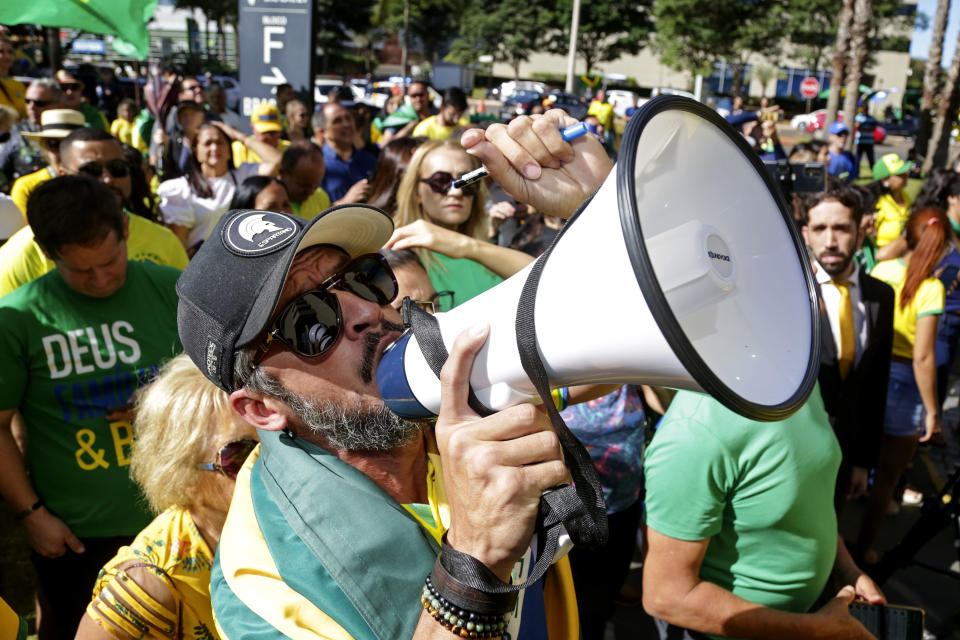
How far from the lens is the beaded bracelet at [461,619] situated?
1.02 m

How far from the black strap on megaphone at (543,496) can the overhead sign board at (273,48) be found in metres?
5.57

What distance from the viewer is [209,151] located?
5.01m

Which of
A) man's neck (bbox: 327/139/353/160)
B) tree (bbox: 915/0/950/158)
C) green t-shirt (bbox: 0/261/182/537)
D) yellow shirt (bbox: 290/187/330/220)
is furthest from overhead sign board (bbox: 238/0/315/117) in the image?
tree (bbox: 915/0/950/158)

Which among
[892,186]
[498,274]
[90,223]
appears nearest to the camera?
[90,223]

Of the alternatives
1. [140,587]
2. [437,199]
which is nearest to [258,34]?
[437,199]

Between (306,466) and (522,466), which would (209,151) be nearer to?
(306,466)

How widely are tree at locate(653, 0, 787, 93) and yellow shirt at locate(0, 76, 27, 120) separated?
38.0m

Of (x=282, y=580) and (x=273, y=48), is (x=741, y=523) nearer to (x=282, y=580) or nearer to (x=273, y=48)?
(x=282, y=580)

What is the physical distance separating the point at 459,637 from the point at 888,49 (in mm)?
69221

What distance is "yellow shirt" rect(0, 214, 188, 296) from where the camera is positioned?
3.01 metres

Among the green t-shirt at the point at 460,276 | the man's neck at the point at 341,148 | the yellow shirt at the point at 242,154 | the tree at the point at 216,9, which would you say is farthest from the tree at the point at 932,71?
the tree at the point at 216,9

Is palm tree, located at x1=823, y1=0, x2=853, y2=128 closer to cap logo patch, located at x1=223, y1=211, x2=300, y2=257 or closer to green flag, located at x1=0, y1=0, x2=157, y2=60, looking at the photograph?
green flag, located at x1=0, y1=0, x2=157, y2=60

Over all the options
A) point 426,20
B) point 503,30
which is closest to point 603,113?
point 503,30

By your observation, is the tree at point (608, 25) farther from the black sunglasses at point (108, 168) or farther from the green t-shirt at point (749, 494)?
the green t-shirt at point (749, 494)
